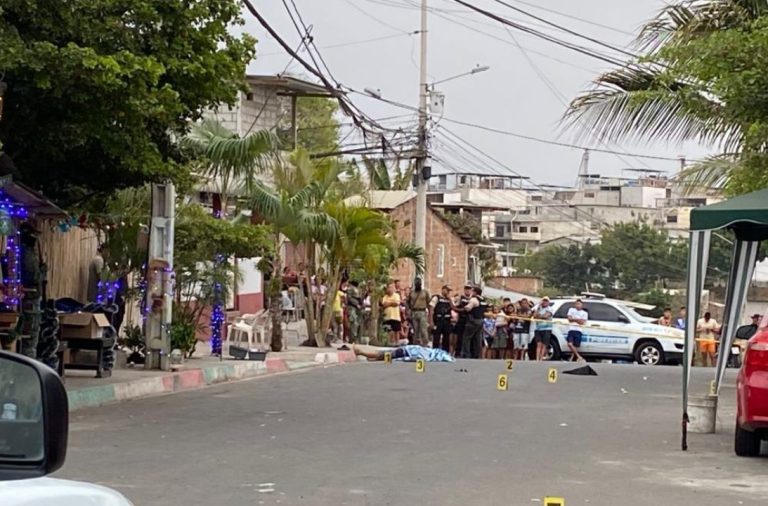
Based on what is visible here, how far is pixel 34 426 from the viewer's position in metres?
3.41

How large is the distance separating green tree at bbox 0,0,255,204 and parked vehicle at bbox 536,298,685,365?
1758 centimetres

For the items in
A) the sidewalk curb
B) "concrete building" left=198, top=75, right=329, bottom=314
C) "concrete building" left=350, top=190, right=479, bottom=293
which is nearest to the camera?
the sidewalk curb

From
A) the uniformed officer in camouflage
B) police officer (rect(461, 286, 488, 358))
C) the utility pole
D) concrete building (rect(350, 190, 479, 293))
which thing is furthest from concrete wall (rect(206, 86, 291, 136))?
the uniformed officer in camouflage

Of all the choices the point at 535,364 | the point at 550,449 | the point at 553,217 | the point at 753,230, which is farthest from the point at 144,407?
the point at 553,217

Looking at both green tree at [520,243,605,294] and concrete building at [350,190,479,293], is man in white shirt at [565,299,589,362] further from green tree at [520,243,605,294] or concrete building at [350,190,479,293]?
green tree at [520,243,605,294]

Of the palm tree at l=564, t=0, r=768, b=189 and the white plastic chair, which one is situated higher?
the palm tree at l=564, t=0, r=768, b=189

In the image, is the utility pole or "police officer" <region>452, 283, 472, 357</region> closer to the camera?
"police officer" <region>452, 283, 472, 357</region>

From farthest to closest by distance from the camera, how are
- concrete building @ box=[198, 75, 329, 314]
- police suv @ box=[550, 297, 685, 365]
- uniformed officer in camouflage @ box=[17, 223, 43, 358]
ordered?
concrete building @ box=[198, 75, 329, 314]
police suv @ box=[550, 297, 685, 365]
uniformed officer in camouflage @ box=[17, 223, 43, 358]

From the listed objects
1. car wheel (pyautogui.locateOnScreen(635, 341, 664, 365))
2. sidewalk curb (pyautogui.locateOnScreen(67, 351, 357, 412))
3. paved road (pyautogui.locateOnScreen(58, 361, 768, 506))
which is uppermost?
car wheel (pyautogui.locateOnScreen(635, 341, 664, 365))

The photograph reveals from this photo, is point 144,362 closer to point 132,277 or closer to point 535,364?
point 132,277

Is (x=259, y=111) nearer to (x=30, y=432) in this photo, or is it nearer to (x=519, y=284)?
(x=519, y=284)

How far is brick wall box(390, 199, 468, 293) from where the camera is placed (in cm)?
5269

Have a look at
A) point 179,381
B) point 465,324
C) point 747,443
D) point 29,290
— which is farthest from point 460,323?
point 747,443

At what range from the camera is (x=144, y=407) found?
51.5ft
